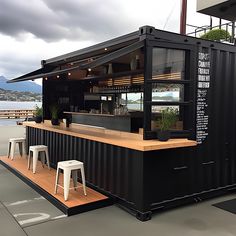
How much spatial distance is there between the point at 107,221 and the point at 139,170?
77 centimetres

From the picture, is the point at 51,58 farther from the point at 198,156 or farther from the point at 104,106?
the point at 198,156

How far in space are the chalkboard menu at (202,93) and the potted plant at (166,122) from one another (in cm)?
49

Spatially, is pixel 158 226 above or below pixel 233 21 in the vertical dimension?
below

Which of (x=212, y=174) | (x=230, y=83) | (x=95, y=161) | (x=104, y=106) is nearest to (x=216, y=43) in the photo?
(x=230, y=83)

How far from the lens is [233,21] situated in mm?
10758

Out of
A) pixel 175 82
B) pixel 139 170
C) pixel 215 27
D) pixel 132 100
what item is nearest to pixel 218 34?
pixel 215 27

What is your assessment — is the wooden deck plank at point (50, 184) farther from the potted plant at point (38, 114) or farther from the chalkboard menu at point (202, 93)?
the chalkboard menu at point (202, 93)

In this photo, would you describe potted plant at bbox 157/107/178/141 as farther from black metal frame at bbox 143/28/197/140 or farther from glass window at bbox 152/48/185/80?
glass window at bbox 152/48/185/80

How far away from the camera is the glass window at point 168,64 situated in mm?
4023

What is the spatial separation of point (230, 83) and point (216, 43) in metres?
0.72

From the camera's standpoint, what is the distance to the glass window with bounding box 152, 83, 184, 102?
13.3ft

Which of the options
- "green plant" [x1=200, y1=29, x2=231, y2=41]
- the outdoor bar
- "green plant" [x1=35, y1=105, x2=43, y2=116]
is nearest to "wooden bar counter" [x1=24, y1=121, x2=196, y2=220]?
the outdoor bar

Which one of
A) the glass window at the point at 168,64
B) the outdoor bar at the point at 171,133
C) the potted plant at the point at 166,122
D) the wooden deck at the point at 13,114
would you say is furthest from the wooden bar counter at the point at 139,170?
the wooden deck at the point at 13,114

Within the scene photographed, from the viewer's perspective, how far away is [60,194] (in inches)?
173
